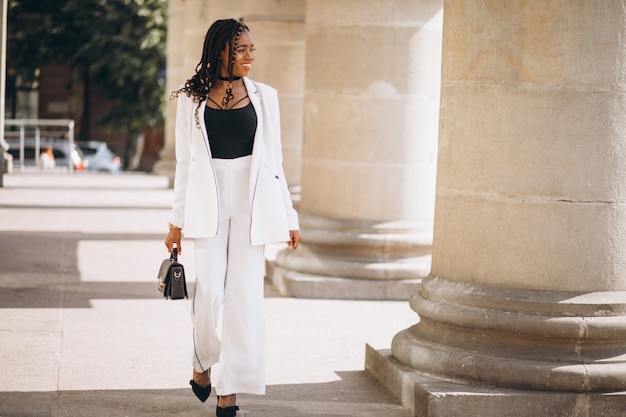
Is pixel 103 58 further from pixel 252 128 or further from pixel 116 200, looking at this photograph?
pixel 252 128

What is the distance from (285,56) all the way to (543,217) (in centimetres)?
910

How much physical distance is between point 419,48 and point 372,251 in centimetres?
184

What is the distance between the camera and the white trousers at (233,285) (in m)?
6.19

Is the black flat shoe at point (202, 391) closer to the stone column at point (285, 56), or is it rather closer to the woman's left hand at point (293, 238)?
the woman's left hand at point (293, 238)

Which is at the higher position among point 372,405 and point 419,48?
point 419,48

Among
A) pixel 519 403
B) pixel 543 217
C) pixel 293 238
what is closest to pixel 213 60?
pixel 293 238

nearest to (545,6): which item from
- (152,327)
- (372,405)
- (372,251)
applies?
(372,405)

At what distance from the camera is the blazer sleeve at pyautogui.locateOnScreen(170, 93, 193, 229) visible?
6254mm

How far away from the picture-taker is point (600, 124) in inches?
248

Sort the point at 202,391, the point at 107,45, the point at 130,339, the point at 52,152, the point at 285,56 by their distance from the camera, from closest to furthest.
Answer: the point at 202,391 → the point at 130,339 → the point at 285,56 → the point at 52,152 → the point at 107,45

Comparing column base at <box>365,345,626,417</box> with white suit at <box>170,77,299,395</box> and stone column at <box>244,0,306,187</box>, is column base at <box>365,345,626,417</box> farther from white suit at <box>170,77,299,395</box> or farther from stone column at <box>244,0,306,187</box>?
stone column at <box>244,0,306,187</box>

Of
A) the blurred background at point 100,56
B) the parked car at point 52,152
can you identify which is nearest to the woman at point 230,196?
the parked car at point 52,152

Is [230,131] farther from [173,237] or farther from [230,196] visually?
[173,237]

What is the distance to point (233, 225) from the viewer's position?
20.4 feet
